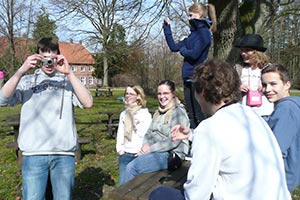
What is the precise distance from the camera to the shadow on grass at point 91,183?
4.30 m

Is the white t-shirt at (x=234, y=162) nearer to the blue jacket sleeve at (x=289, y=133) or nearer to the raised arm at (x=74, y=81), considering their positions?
the blue jacket sleeve at (x=289, y=133)

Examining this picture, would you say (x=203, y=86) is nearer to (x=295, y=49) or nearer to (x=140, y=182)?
(x=140, y=182)

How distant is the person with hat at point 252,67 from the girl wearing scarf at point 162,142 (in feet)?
2.44

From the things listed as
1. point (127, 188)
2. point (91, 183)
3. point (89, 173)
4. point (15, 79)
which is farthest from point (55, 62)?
point (89, 173)

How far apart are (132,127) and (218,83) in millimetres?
2159

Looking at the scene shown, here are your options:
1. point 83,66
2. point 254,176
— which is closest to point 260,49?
point 254,176

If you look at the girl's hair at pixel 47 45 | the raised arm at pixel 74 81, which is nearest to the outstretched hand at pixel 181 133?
the raised arm at pixel 74 81

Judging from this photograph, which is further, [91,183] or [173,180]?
[91,183]

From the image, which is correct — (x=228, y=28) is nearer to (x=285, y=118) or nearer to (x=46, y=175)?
(x=285, y=118)

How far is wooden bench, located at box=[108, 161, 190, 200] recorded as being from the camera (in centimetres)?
225

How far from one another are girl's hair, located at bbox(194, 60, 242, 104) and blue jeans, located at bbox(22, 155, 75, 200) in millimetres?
1389

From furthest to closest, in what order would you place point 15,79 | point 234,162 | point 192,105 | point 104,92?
point 104,92 → point 192,105 → point 15,79 → point 234,162

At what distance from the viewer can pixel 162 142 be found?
123 inches

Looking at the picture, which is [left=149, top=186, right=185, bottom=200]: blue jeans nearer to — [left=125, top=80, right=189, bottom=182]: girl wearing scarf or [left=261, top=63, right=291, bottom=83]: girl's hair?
[left=125, top=80, right=189, bottom=182]: girl wearing scarf
